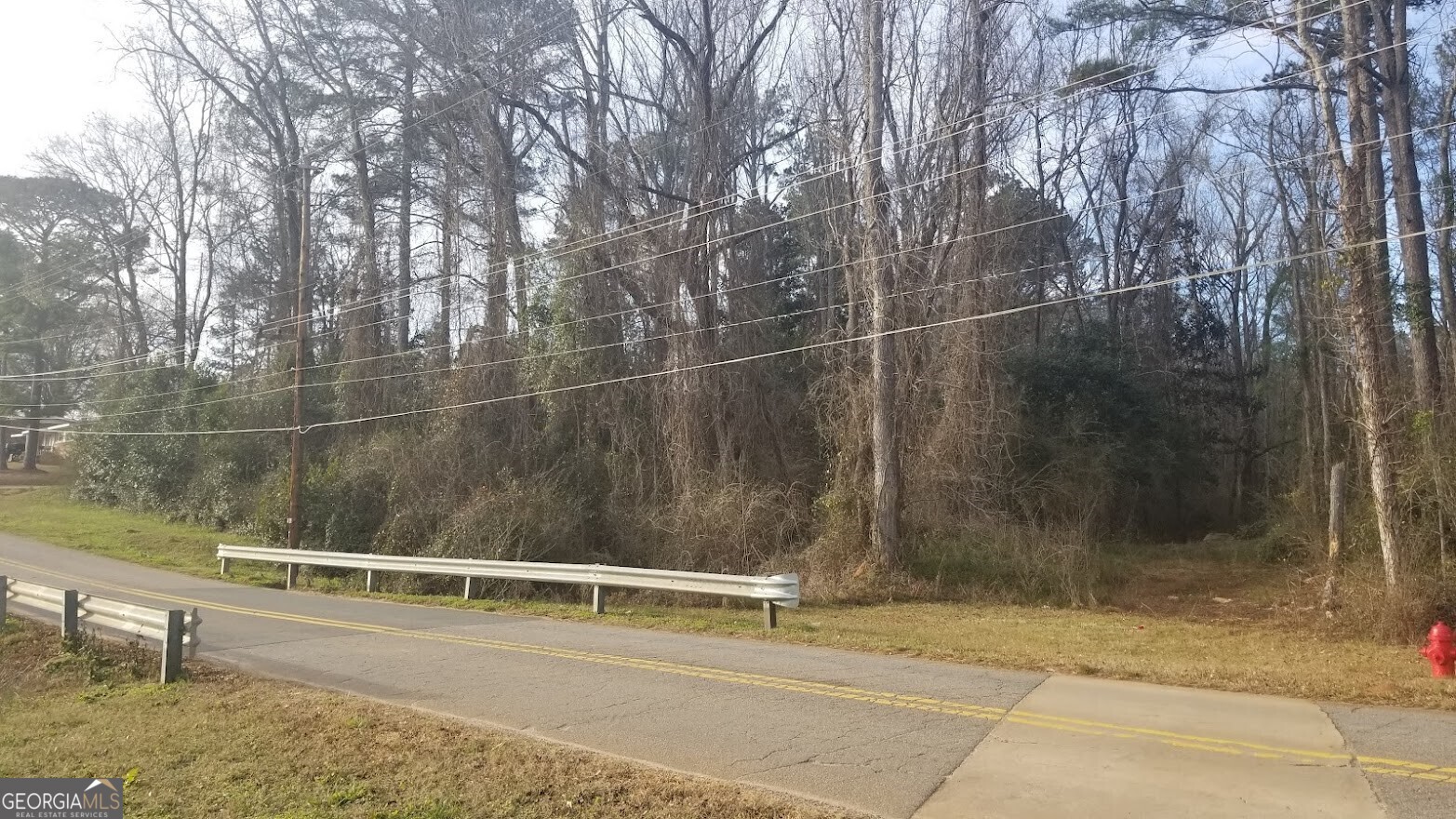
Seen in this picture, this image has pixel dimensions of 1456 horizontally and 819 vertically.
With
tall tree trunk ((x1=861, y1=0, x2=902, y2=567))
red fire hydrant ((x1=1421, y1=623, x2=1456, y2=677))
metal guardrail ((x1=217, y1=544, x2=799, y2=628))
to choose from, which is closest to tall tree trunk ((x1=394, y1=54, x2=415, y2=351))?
metal guardrail ((x1=217, y1=544, x2=799, y2=628))

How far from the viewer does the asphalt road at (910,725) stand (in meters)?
5.74

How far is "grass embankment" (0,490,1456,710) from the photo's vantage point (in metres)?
9.41

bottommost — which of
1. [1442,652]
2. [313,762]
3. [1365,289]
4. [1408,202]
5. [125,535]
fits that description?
[313,762]

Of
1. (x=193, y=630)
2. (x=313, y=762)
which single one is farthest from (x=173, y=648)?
(x=313, y=762)

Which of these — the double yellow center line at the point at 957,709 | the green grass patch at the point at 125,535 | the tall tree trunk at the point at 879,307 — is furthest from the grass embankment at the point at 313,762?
the green grass patch at the point at 125,535

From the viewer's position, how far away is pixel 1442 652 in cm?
913

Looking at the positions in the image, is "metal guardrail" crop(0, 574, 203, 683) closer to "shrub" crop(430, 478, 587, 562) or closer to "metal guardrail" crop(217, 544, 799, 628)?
"metal guardrail" crop(217, 544, 799, 628)

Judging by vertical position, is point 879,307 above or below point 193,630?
above

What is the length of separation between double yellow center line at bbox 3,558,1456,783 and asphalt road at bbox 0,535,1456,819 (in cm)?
2

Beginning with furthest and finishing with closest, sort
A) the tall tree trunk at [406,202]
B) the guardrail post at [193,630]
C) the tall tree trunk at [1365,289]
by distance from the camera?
the tall tree trunk at [406,202], the tall tree trunk at [1365,289], the guardrail post at [193,630]

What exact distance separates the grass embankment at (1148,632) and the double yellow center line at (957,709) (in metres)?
2.21

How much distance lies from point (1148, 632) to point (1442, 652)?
17.6ft

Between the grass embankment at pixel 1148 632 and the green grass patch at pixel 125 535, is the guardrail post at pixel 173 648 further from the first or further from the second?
the green grass patch at pixel 125 535

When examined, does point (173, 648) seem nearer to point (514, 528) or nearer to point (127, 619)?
point (127, 619)
